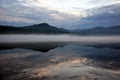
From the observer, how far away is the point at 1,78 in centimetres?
1259

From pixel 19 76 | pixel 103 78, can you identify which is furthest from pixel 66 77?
pixel 19 76

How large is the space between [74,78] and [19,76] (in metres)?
4.26

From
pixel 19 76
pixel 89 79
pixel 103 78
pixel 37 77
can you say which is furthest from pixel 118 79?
pixel 19 76

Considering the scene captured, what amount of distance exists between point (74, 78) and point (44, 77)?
7.48 feet

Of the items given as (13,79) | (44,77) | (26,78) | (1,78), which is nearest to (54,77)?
(44,77)

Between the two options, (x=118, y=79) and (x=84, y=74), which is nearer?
(x=118, y=79)

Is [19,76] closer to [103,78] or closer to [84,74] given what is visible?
[84,74]

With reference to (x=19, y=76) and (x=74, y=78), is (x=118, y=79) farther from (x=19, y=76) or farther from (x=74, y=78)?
(x=19, y=76)

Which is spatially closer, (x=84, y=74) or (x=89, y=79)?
(x=89, y=79)

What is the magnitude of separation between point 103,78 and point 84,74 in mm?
1793

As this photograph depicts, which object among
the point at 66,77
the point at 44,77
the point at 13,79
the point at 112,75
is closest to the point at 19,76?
the point at 13,79

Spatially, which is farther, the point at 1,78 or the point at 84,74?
the point at 84,74

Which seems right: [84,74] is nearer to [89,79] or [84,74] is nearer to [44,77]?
[89,79]

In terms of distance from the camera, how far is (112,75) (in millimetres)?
13164
